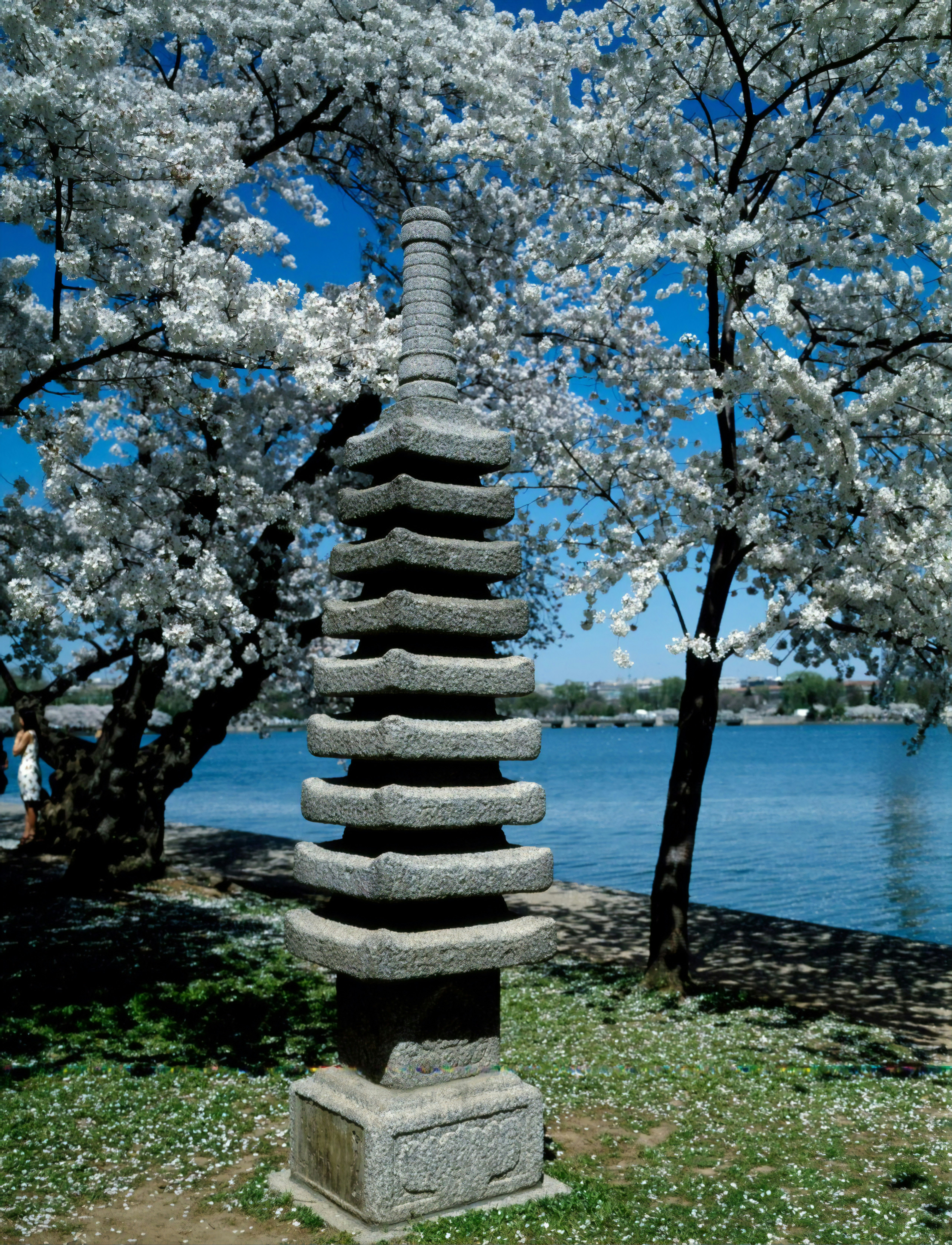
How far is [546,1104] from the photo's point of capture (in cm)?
877

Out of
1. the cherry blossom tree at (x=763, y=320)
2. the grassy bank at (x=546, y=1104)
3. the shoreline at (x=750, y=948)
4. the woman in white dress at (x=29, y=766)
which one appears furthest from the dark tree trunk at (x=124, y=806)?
the cherry blossom tree at (x=763, y=320)

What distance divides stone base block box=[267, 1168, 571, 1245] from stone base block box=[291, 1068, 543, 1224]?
0.10 ft

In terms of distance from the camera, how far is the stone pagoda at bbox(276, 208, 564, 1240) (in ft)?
21.1

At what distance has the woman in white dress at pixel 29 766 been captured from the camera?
2050 centimetres

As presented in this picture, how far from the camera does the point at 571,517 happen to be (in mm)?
13594

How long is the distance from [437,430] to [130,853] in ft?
42.3

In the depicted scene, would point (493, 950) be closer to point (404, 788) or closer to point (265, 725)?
point (404, 788)

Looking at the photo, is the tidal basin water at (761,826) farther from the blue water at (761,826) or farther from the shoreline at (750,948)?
the shoreline at (750,948)

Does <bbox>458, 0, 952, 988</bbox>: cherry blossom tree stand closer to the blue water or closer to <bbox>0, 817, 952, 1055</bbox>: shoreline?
<bbox>0, 817, 952, 1055</bbox>: shoreline

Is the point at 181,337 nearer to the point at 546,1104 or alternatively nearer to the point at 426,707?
the point at 426,707

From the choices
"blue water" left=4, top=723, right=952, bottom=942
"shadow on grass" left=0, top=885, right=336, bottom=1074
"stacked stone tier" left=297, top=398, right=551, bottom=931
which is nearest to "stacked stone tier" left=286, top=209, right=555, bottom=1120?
"stacked stone tier" left=297, top=398, right=551, bottom=931

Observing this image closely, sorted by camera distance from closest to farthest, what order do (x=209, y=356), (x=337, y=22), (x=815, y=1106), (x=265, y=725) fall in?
(x=815, y=1106) → (x=209, y=356) → (x=337, y=22) → (x=265, y=725)

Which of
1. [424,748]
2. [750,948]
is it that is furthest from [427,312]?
[750,948]

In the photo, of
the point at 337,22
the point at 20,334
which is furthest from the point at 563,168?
the point at 20,334
